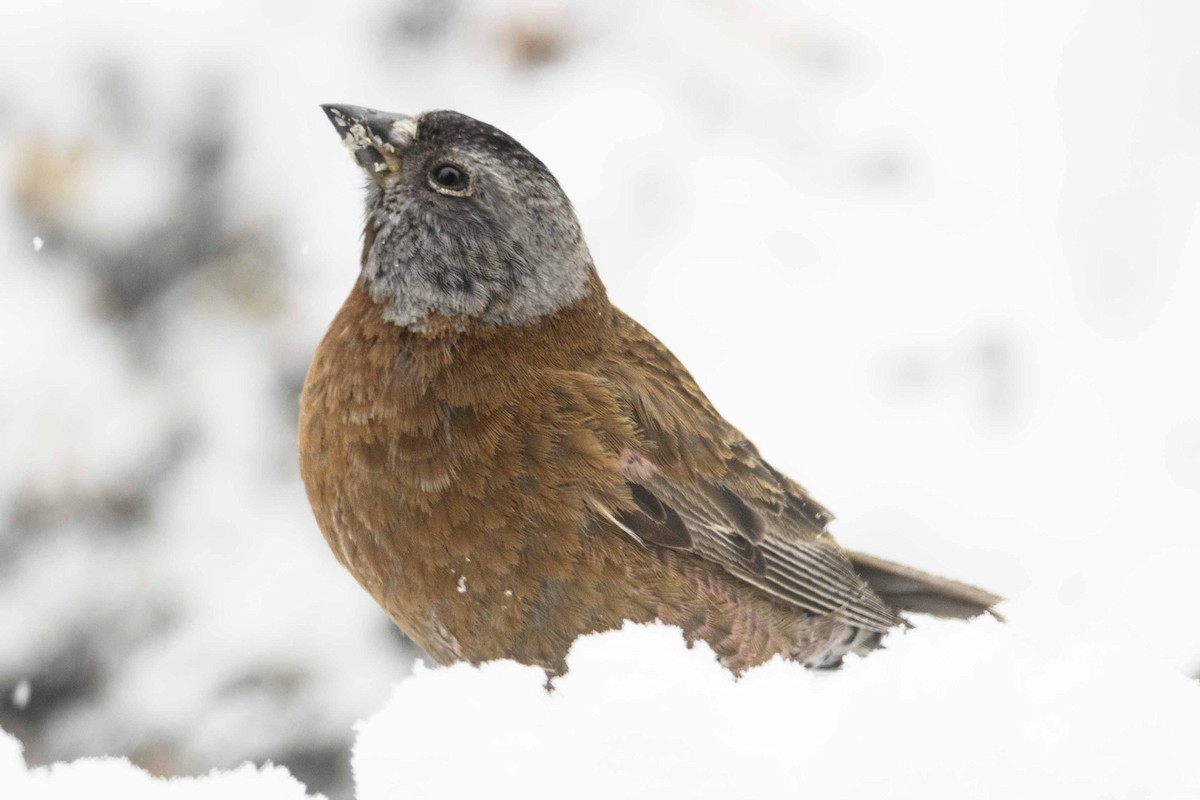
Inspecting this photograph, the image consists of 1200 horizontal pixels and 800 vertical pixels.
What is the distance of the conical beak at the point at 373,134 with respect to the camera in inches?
111

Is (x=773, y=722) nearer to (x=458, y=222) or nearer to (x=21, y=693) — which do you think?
(x=458, y=222)

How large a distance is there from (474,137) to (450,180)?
105 mm

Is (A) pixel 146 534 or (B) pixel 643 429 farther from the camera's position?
(A) pixel 146 534

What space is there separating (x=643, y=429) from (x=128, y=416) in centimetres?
170

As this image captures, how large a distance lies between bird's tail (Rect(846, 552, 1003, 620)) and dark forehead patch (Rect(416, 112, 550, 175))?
134cm

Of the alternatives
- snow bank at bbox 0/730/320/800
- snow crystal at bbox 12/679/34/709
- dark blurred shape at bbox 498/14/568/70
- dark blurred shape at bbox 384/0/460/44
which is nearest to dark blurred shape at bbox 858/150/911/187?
dark blurred shape at bbox 498/14/568/70

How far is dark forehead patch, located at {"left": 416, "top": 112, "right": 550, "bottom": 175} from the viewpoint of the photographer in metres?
2.79

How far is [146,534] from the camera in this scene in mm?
3770

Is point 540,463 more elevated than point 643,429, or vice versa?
point 643,429

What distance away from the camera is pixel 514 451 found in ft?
8.46

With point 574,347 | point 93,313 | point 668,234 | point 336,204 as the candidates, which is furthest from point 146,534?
point 668,234

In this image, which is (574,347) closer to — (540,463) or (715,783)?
(540,463)

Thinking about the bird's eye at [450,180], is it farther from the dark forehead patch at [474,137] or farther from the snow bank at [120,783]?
the snow bank at [120,783]

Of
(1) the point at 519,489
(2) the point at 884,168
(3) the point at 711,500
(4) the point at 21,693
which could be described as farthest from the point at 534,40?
(4) the point at 21,693
